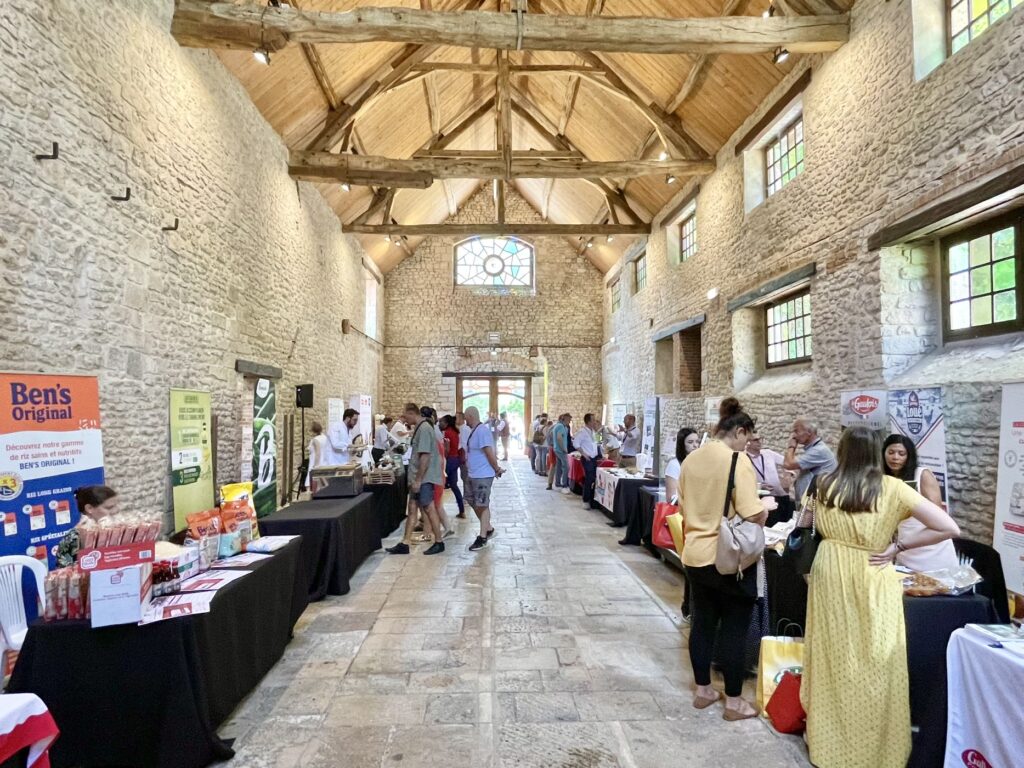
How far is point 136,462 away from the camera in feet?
13.9

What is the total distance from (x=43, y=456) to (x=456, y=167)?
21.0 ft

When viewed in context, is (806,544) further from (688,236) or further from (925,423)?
(688,236)

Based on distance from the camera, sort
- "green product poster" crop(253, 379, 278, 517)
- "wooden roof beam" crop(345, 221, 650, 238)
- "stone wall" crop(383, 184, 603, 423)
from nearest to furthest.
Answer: "green product poster" crop(253, 379, 278, 517) → "wooden roof beam" crop(345, 221, 650, 238) → "stone wall" crop(383, 184, 603, 423)

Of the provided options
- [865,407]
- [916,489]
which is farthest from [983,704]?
[865,407]

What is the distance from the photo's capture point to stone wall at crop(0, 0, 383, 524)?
3150mm

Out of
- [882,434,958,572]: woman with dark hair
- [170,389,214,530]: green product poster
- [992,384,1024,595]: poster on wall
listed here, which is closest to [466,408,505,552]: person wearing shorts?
[170,389,214,530]: green product poster

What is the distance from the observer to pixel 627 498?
6.21 m

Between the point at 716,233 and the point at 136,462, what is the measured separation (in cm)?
729

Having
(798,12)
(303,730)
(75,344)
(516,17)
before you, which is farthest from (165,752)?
(798,12)

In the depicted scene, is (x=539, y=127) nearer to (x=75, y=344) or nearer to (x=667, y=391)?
(x=667, y=391)

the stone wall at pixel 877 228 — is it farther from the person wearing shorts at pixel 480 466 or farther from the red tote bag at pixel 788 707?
the person wearing shorts at pixel 480 466

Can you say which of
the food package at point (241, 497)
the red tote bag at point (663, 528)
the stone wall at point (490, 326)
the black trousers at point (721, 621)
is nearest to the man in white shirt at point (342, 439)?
the food package at point (241, 497)

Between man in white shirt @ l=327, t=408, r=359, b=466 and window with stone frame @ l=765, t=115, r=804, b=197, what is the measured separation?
586 cm

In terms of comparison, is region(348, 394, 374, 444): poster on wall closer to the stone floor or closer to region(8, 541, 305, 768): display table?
the stone floor
